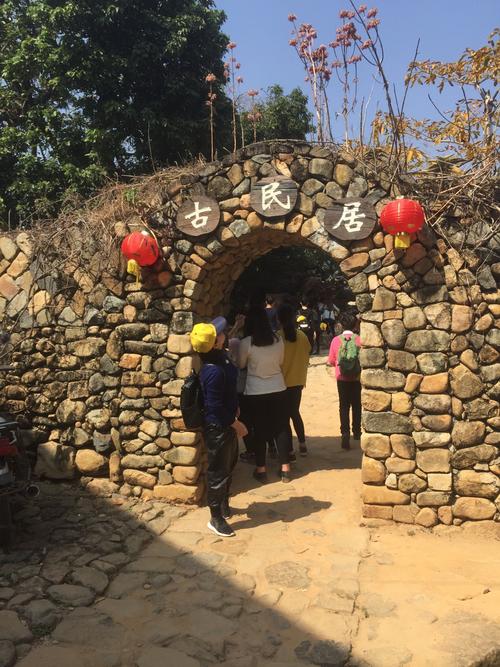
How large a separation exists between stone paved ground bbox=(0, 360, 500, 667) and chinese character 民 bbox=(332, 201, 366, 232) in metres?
2.44

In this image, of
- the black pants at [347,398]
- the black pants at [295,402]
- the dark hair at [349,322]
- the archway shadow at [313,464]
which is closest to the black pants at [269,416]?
the black pants at [295,402]

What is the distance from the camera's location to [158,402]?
494 cm

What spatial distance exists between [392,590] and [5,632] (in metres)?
2.32

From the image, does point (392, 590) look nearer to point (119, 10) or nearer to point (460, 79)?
point (460, 79)

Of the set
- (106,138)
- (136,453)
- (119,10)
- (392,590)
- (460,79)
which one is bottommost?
(392,590)

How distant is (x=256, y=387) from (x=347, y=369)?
1190 mm

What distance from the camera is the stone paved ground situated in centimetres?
284

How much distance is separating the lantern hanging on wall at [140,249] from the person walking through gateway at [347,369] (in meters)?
2.29

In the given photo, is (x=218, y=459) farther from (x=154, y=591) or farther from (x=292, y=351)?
(x=292, y=351)

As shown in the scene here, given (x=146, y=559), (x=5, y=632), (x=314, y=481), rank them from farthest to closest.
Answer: (x=314, y=481) → (x=146, y=559) → (x=5, y=632)

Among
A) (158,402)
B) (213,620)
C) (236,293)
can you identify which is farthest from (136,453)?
(236,293)

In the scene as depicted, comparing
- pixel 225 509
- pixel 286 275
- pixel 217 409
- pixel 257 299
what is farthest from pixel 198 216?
pixel 286 275

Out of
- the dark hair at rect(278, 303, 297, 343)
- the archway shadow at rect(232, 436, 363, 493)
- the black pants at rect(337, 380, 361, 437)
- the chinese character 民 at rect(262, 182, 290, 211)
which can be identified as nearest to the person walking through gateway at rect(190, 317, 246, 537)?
the archway shadow at rect(232, 436, 363, 493)

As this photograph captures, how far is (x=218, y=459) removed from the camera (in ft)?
13.5
